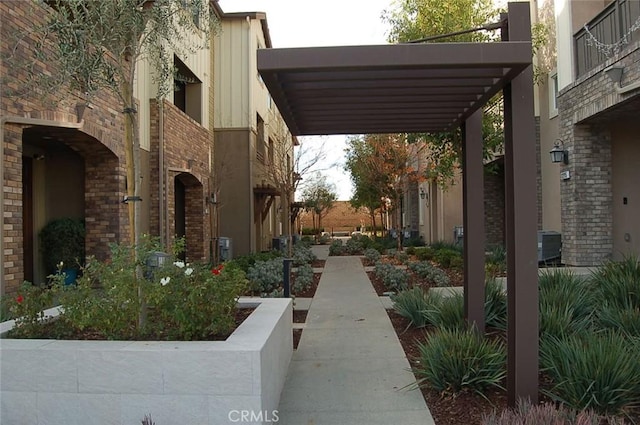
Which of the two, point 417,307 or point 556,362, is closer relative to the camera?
point 556,362

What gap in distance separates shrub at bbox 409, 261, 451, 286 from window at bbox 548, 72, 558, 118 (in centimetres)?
603

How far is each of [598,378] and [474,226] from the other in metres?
2.18

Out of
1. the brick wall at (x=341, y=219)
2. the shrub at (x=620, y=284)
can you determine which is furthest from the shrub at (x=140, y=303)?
the brick wall at (x=341, y=219)

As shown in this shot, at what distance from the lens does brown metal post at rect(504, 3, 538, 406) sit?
4.24m

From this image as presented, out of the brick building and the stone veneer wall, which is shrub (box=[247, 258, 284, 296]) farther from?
the stone veneer wall

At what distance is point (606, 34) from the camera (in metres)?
11.6

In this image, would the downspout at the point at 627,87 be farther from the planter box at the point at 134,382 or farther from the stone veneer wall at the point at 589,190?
the planter box at the point at 134,382

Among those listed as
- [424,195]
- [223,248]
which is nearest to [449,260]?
[223,248]

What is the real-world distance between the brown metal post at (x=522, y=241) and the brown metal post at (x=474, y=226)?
1485 mm

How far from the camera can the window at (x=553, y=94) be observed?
14663mm

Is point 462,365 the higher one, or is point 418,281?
point 462,365

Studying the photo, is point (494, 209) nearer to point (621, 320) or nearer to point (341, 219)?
point (621, 320)

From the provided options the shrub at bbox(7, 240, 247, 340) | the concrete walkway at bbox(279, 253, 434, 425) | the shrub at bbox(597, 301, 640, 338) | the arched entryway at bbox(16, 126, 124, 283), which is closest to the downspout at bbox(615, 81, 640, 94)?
the shrub at bbox(597, 301, 640, 338)

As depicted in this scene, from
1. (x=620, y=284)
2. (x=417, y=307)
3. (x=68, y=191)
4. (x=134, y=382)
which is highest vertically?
(x=68, y=191)
